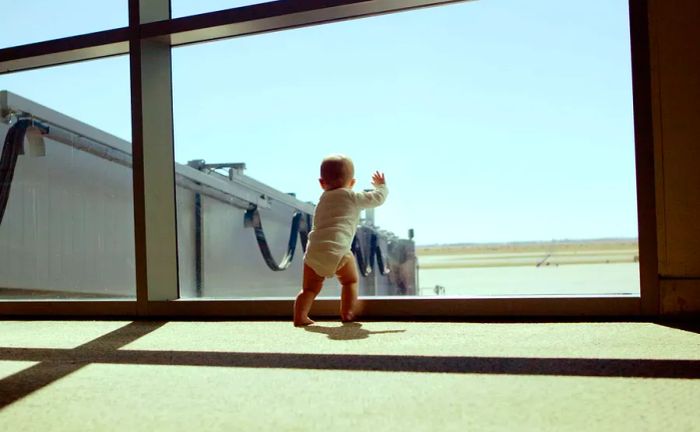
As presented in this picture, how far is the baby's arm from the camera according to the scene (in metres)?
2.24

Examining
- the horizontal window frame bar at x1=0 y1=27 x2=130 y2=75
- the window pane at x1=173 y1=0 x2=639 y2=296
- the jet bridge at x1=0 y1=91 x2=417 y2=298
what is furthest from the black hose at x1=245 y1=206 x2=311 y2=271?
the horizontal window frame bar at x1=0 y1=27 x2=130 y2=75

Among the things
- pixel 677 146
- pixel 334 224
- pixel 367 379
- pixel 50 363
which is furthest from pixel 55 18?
pixel 677 146

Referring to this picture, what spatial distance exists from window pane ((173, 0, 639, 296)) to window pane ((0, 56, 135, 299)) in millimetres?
Result: 370

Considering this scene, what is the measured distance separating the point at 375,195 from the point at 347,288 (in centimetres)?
37

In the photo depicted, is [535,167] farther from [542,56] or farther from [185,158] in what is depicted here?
[185,158]

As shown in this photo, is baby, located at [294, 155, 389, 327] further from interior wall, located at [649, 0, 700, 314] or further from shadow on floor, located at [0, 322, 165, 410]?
interior wall, located at [649, 0, 700, 314]

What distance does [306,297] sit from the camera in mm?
2086

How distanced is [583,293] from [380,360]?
0.96 metres

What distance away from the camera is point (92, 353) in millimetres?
1597

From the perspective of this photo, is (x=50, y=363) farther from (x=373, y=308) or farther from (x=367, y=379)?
(x=373, y=308)

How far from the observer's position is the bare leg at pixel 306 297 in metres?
2.05

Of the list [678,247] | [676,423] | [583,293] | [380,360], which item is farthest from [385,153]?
[676,423]

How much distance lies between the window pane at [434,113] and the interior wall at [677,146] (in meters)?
0.50

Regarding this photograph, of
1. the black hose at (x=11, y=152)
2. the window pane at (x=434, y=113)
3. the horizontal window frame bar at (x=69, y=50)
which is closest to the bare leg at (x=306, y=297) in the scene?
the window pane at (x=434, y=113)
